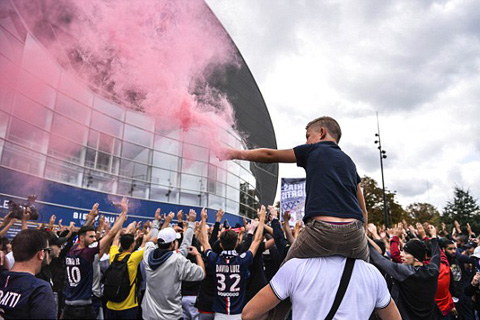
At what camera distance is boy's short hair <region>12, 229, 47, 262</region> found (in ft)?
10.7

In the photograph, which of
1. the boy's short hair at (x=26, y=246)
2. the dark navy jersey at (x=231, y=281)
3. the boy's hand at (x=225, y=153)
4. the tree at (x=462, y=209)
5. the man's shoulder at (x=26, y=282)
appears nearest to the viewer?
the boy's hand at (x=225, y=153)

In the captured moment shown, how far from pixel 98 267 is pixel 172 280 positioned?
72.8 inches

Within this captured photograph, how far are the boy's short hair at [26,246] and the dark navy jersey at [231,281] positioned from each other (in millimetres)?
2494

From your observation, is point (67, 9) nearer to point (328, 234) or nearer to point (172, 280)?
point (172, 280)

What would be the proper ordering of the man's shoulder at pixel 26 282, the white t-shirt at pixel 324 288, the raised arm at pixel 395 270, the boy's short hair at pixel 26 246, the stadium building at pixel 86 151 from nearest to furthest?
1. the white t-shirt at pixel 324 288
2. the man's shoulder at pixel 26 282
3. the boy's short hair at pixel 26 246
4. the raised arm at pixel 395 270
5. the stadium building at pixel 86 151

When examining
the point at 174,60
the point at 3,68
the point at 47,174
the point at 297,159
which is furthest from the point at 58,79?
the point at 297,159

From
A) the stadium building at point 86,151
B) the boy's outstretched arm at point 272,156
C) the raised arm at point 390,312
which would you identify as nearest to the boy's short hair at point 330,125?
the boy's outstretched arm at point 272,156

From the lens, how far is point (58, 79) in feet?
55.3

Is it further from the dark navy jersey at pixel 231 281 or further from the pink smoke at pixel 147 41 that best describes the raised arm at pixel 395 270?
the pink smoke at pixel 147 41

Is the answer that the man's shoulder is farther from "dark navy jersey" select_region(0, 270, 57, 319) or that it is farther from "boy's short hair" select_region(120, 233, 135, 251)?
"boy's short hair" select_region(120, 233, 135, 251)

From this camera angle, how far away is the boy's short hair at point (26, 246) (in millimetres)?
3275

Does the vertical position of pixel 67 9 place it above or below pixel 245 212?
above

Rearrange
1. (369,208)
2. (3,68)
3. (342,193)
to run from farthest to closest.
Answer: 1. (369,208)
2. (3,68)
3. (342,193)

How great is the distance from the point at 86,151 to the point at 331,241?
63.5 feet
